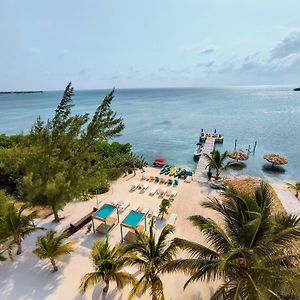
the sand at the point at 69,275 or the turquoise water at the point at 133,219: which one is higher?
the turquoise water at the point at 133,219

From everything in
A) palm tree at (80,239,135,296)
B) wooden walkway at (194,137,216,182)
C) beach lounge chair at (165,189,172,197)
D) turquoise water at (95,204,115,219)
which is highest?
palm tree at (80,239,135,296)

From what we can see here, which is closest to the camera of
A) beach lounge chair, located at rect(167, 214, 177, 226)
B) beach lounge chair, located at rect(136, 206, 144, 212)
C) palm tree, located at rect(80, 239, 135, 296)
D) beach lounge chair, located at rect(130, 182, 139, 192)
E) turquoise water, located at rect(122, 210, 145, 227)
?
palm tree, located at rect(80, 239, 135, 296)

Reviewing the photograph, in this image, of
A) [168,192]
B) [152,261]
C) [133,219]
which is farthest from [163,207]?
[152,261]

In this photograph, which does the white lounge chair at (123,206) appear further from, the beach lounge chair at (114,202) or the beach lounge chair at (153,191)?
the beach lounge chair at (153,191)

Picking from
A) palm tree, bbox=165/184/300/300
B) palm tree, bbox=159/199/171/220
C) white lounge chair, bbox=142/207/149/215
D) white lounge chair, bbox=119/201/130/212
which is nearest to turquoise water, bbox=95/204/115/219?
white lounge chair, bbox=119/201/130/212

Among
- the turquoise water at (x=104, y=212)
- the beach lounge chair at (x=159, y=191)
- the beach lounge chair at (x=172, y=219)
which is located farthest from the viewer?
the beach lounge chair at (x=159, y=191)

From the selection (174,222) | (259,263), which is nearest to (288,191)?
(174,222)

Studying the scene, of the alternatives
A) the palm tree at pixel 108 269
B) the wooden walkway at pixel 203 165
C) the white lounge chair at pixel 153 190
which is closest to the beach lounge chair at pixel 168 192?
the white lounge chair at pixel 153 190

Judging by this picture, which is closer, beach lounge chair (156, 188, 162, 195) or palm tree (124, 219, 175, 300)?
palm tree (124, 219, 175, 300)

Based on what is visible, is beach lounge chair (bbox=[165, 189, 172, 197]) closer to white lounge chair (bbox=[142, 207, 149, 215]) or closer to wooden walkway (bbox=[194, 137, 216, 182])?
white lounge chair (bbox=[142, 207, 149, 215])

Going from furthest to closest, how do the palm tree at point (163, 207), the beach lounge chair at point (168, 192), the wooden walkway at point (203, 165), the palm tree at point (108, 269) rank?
the wooden walkway at point (203, 165), the beach lounge chair at point (168, 192), the palm tree at point (163, 207), the palm tree at point (108, 269)
